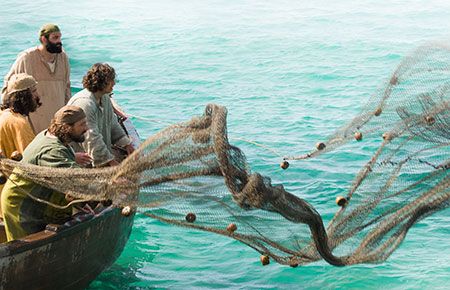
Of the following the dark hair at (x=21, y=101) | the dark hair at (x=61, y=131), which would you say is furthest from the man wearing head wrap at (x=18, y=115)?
the dark hair at (x=61, y=131)

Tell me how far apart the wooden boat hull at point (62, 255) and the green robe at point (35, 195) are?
150mm

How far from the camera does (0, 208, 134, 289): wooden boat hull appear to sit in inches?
259

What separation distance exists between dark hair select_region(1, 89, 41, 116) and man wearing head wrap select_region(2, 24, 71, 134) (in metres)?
1.45

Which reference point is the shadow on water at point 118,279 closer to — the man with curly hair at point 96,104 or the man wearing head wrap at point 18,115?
the man with curly hair at point 96,104

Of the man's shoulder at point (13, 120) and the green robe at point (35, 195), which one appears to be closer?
the green robe at point (35, 195)

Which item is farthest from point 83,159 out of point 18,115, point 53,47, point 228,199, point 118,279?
point 118,279

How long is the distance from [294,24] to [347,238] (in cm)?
1687

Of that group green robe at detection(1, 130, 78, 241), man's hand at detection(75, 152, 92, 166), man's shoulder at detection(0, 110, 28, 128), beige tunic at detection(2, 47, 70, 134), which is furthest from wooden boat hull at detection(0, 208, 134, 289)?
beige tunic at detection(2, 47, 70, 134)

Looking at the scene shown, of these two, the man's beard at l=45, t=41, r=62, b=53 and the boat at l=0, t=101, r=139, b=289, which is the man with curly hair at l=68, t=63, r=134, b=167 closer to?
the boat at l=0, t=101, r=139, b=289

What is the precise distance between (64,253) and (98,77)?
1.50 meters

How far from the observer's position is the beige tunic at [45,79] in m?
8.54

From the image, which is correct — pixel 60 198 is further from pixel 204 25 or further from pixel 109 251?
pixel 204 25

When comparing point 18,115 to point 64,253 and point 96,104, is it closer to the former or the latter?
point 96,104

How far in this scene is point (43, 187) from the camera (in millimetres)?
6562
